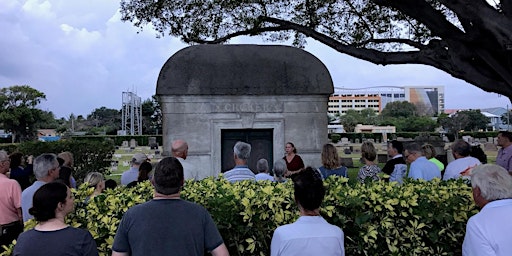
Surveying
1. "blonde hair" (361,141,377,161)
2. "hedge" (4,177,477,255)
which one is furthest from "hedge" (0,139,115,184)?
"hedge" (4,177,477,255)

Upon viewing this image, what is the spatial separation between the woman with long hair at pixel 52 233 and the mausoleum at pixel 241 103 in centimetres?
701

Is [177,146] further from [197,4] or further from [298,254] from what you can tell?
[197,4]

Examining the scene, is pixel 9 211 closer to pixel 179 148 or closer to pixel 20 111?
pixel 179 148

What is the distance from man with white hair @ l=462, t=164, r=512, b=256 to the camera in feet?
9.51

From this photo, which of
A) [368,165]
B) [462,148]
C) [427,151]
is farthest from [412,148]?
[427,151]

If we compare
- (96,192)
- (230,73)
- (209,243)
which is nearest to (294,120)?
(230,73)

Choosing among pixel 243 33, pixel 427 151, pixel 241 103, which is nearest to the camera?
pixel 427 151

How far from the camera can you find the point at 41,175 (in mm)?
4980

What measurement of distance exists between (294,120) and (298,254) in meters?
7.63

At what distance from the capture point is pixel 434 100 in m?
189

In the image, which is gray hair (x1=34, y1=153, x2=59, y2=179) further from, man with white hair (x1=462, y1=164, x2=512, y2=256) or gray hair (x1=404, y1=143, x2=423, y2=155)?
gray hair (x1=404, y1=143, x2=423, y2=155)

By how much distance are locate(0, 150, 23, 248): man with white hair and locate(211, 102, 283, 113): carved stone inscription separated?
17.4 ft

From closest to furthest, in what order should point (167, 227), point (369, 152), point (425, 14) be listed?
point (167, 227)
point (369, 152)
point (425, 14)

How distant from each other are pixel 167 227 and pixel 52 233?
757 millimetres
